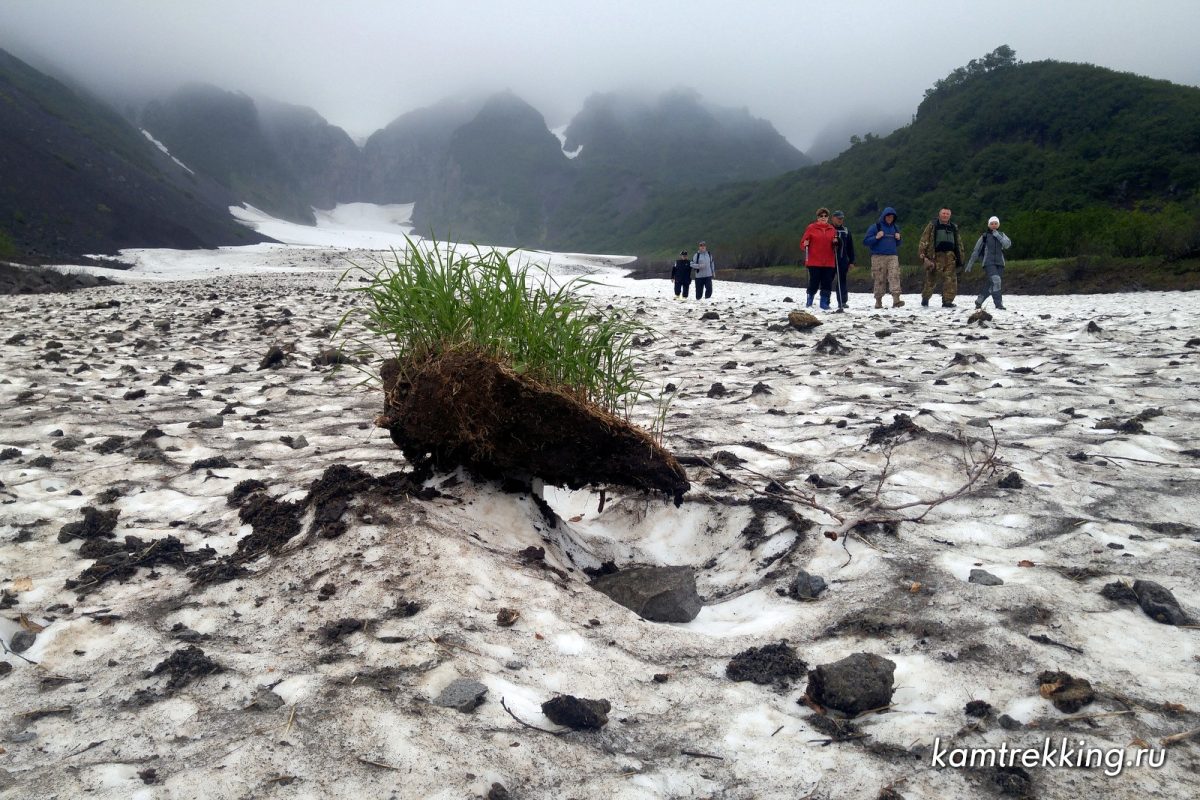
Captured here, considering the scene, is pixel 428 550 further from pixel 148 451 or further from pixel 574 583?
pixel 148 451

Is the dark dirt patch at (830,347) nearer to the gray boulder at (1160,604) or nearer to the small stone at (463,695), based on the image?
the gray boulder at (1160,604)

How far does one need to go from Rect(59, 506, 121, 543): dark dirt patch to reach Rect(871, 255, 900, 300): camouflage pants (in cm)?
1223

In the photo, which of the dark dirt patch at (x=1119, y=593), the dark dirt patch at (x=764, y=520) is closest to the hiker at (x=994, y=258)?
the dark dirt patch at (x=764, y=520)

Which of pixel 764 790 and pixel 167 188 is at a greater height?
pixel 167 188

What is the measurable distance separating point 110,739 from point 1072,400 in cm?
535

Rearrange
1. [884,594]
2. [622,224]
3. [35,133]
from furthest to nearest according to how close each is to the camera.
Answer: [622,224], [35,133], [884,594]

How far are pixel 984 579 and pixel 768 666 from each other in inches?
35.1

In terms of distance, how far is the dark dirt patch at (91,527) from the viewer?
2.87m

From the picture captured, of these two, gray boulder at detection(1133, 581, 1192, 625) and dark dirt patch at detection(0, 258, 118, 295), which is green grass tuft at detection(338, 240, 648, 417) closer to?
gray boulder at detection(1133, 581, 1192, 625)

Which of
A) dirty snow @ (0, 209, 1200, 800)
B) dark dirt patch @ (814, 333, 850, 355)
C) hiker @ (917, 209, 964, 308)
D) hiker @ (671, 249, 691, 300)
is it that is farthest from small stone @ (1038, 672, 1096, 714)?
hiker @ (671, 249, 691, 300)

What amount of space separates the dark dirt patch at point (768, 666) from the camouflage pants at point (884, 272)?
11.7 metres

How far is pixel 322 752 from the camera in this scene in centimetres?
165

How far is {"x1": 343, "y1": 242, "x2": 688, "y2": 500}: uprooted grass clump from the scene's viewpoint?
276 centimetres

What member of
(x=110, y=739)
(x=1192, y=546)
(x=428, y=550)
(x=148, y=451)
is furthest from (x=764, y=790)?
(x=148, y=451)
